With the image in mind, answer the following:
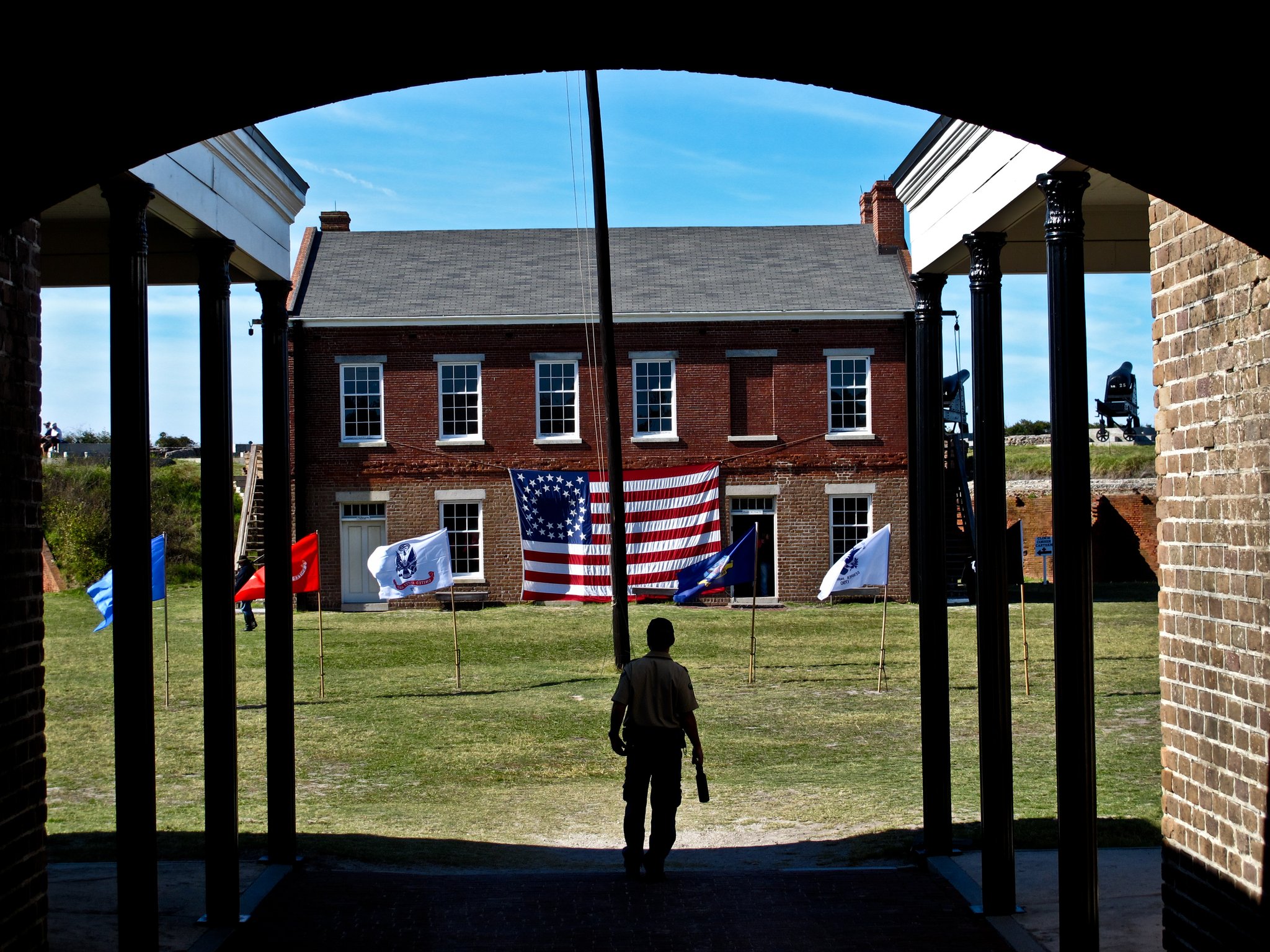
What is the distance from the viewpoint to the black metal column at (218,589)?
271 inches

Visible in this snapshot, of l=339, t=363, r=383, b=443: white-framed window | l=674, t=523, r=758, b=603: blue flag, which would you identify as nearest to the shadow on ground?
l=674, t=523, r=758, b=603: blue flag

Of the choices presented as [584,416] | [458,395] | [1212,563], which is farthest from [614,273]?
[1212,563]

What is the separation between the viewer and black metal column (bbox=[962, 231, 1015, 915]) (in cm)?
696

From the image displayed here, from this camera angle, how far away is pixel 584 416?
31766mm

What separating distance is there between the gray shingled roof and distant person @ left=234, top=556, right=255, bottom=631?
6.25m

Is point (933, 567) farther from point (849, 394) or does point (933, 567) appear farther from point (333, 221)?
point (333, 221)

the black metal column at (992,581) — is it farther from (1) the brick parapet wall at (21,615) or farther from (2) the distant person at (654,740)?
(1) the brick parapet wall at (21,615)

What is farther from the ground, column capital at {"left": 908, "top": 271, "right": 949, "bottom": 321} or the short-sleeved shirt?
column capital at {"left": 908, "top": 271, "right": 949, "bottom": 321}

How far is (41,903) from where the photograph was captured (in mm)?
4625

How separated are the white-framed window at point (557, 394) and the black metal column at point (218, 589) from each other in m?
24.7

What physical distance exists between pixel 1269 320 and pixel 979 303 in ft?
9.33

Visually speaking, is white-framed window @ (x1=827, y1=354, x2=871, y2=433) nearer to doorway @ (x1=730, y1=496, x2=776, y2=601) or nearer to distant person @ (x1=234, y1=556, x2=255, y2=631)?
doorway @ (x1=730, y1=496, x2=776, y2=601)

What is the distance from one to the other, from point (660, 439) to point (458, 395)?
→ 5.08m

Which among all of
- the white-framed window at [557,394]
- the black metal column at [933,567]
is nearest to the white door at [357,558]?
the white-framed window at [557,394]
